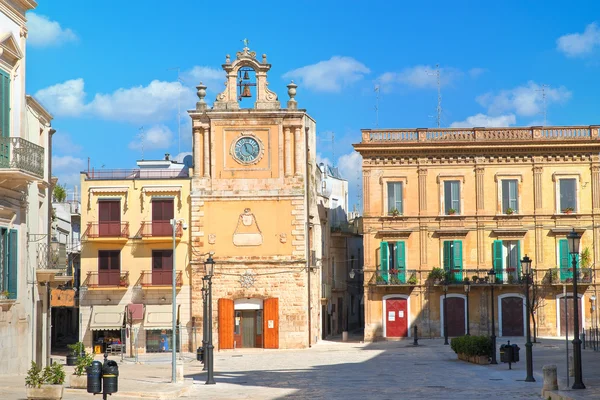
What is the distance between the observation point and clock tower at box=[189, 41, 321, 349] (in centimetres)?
5459

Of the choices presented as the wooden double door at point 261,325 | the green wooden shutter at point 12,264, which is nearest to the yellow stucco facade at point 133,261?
the wooden double door at point 261,325

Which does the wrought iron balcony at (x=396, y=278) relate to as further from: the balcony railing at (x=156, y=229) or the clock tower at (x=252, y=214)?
the balcony railing at (x=156, y=229)

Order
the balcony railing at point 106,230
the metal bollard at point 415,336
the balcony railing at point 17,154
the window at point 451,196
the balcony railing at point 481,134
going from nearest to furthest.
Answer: the balcony railing at point 17,154
the metal bollard at point 415,336
the balcony railing at point 106,230
the balcony railing at point 481,134
the window at point 451,196

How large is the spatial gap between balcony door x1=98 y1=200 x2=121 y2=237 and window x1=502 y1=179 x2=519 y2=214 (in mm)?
22325

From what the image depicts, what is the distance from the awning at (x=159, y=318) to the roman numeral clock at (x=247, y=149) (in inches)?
358

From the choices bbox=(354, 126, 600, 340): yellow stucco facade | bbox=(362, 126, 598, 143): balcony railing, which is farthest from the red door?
bbox=(362, 126, 598, 143): balcony railing

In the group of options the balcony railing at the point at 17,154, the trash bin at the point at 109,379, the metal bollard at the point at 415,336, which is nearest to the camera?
the trash bin at the point at 109,379

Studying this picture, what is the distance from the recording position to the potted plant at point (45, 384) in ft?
80.2

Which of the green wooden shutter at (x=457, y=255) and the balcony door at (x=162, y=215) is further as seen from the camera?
the green wooden shutter at (x=457, y=255)

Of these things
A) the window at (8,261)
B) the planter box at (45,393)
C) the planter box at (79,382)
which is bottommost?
the planter box at (79,382)

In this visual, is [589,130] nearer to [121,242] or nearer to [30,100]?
[121,242]

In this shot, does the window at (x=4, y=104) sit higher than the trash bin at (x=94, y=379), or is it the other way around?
the window at (x=4, y=104)

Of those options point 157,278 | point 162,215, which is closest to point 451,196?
point 162,215

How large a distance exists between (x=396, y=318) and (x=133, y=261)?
51.4 feet
